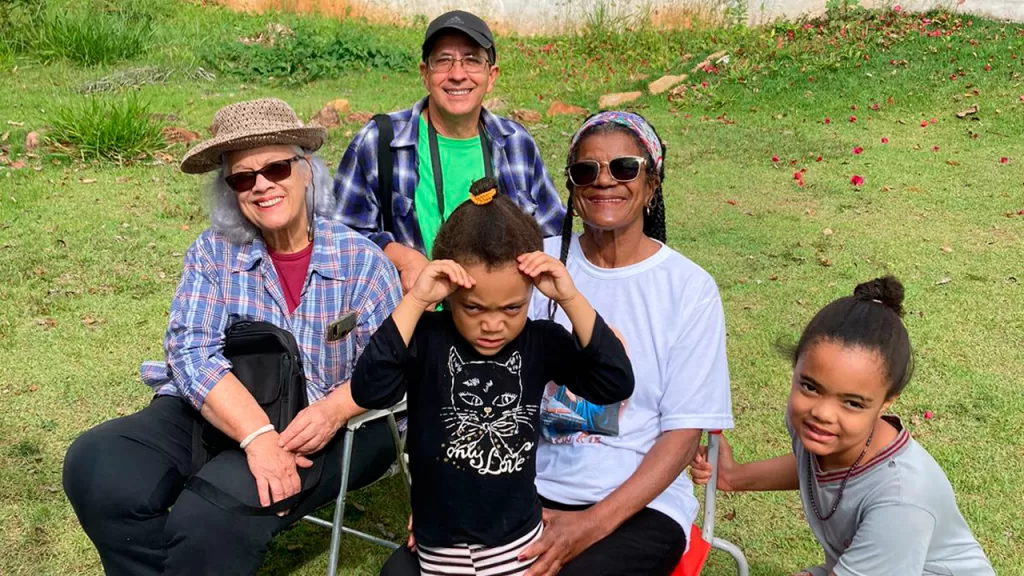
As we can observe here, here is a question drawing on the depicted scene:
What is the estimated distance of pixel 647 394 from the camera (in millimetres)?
2689

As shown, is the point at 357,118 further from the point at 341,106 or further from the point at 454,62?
the point at 454,62

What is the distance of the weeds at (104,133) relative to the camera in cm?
852

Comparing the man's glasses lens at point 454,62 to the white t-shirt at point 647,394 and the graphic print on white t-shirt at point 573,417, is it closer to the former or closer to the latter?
the white t-shirt at point 647,394

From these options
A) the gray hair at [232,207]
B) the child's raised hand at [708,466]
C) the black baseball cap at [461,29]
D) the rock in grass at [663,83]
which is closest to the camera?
the child's raised hand at [708,466]

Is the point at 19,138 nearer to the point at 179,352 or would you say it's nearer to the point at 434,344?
the point at 179,352

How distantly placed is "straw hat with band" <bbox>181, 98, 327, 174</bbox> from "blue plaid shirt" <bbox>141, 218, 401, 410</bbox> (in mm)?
291

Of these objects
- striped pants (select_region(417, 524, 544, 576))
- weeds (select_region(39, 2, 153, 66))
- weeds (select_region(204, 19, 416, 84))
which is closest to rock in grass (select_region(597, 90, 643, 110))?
weeds (select_region(204, 19, 416, 84))

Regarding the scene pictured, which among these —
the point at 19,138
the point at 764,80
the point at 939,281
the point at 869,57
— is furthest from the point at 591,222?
the point at 869,57

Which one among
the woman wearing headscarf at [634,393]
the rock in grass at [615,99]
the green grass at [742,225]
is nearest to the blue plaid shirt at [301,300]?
the woman wearing headscarf at [634,393]

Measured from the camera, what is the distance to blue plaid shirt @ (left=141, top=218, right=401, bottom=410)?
10.2 ft

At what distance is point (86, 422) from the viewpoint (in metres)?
4.59

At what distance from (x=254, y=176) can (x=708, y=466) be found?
1.77 metres

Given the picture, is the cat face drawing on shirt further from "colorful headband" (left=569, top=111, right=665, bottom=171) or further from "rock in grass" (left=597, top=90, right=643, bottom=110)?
"rock in grass" (left=597, top=90, right=643, bottom=110)

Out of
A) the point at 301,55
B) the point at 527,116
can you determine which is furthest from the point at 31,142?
the point at 527,116
